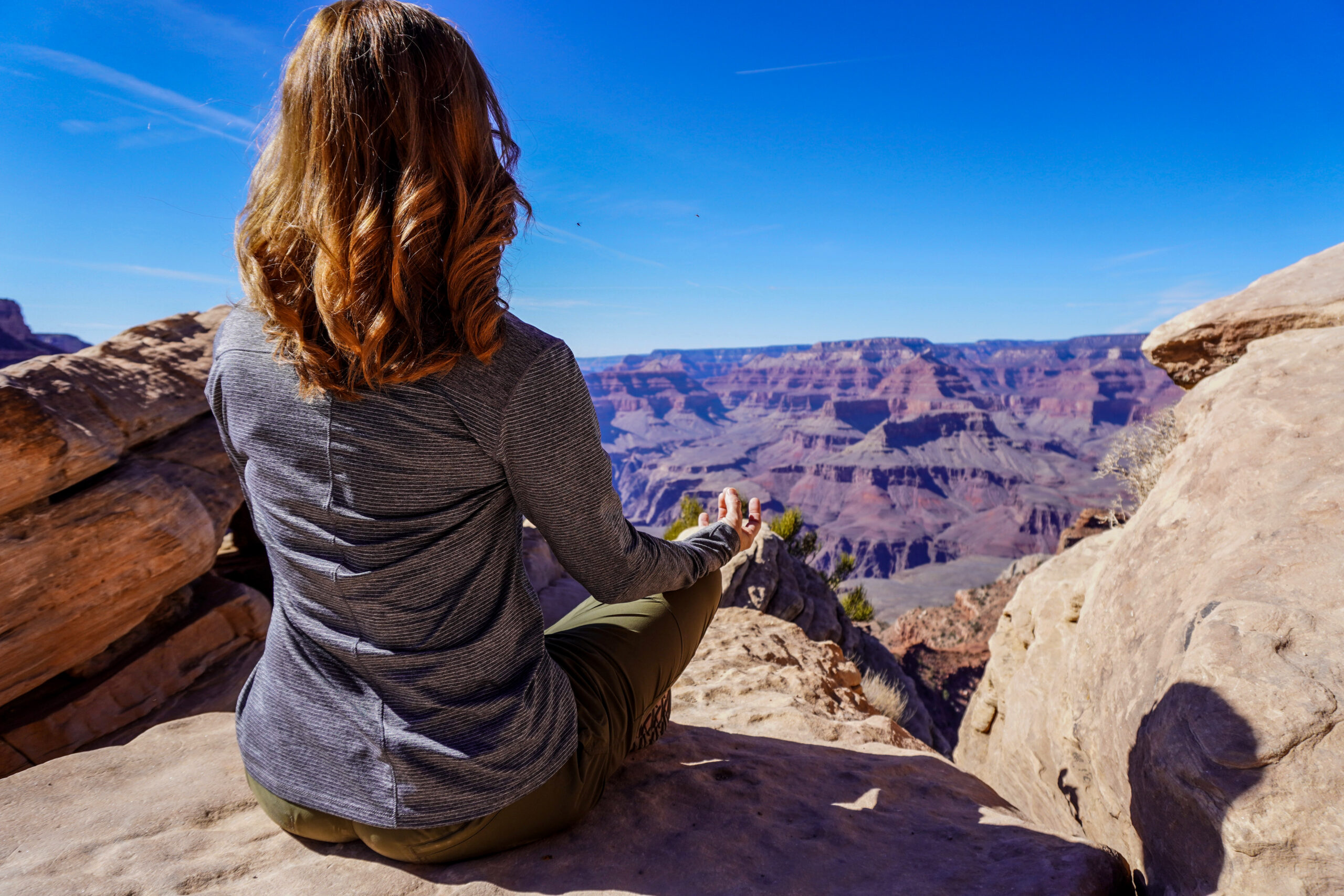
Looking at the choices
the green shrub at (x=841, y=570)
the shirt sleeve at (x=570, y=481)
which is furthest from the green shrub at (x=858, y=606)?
the shirt sleeve at (x=570, y=481)

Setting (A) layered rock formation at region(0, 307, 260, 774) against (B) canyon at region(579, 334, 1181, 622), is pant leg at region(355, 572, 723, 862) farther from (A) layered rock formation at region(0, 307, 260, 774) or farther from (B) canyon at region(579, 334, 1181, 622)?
(B) canyon at region(579, 334, 1181, 622)

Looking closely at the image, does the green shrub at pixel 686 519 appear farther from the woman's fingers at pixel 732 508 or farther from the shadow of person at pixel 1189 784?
the shadow of person at pixel 1189 784

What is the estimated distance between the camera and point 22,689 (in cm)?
414

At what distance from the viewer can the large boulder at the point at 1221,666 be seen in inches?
57.6

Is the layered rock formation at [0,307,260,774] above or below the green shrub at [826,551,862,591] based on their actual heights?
above

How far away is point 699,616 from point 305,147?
1582mm

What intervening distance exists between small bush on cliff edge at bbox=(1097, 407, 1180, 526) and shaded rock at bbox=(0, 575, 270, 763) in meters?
6.76

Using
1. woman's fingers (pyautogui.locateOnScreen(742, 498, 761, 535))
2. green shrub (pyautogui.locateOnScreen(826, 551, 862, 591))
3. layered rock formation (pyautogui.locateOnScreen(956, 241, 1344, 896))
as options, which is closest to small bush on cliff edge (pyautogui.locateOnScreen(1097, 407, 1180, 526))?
layered rock formation (pyautogui.locateOnScreen(956, 241, 1344, 896))

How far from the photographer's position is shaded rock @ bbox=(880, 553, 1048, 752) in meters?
17.8

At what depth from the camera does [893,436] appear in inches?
4385

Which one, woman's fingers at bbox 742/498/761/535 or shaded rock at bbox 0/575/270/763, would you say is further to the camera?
shaded rock at bbox 0/575/270/763

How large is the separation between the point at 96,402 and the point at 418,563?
4.89 metres

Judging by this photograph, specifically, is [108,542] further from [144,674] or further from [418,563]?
[418,563]

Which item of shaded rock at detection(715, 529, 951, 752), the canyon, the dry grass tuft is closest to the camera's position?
the dry grass tuft
